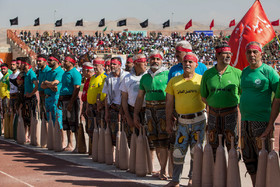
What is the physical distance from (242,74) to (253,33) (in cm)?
690

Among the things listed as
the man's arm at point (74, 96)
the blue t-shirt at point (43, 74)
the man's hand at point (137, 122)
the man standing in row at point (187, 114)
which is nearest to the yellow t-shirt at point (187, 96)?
the man standing in row at point (187, 114)

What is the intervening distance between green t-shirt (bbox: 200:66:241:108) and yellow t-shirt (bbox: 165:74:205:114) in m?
0.32

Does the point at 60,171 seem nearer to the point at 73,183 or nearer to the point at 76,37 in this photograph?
the point at 73,183

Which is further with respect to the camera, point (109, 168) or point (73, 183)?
point (109, 168)

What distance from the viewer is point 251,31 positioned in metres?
13.0

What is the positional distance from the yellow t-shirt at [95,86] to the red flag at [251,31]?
424 cm

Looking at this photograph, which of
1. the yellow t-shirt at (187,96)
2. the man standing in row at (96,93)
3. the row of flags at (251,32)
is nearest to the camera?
the yellow t-shirt at (187,96)

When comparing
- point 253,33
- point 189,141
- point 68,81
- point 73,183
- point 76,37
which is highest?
point 76,37

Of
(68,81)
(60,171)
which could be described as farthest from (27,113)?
(60,171)

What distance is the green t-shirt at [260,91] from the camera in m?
6.15

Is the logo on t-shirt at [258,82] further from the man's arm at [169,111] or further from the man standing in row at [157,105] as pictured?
the man standing in row at [157,105]

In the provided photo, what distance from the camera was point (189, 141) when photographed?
23.3ft

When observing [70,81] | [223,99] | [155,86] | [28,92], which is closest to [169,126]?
[155,86]

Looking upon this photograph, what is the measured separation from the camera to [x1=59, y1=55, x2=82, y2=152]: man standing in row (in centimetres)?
1048
